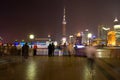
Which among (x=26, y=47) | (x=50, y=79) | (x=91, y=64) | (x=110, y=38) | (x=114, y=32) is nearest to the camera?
(x=50, y=79)

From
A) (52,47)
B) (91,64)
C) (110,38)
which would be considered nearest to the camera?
(91,64)

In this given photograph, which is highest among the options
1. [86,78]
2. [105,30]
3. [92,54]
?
[105,30]

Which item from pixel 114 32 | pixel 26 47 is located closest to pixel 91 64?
pixel 26 47

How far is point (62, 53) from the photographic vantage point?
45531mm

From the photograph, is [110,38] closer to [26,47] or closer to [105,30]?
[105,30]

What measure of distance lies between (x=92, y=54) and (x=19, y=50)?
28556 millimetres

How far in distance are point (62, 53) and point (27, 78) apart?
2962 centimetres

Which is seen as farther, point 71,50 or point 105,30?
point 105,30

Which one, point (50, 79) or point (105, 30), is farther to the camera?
point (105, 30)

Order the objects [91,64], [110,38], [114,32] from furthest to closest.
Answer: [114,32]
[110,38]
[91,64]

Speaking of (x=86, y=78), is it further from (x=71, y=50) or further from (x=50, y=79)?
(x=71, y=50)

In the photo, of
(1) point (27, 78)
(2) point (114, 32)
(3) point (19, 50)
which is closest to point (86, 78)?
(1) point (27, 78)

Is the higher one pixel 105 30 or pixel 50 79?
pixel 105 30

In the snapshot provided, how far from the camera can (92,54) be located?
16859mm
